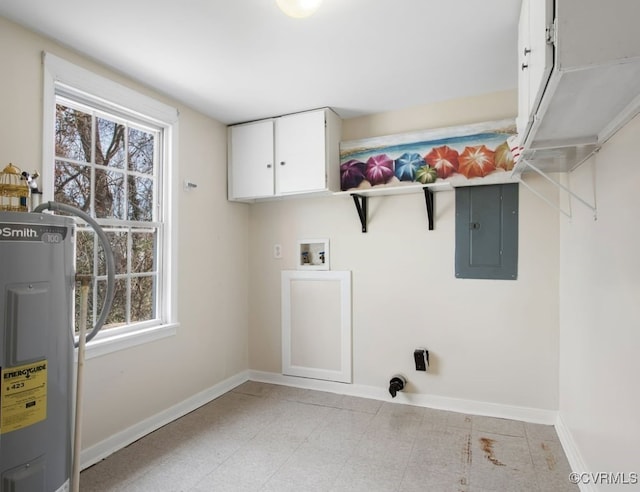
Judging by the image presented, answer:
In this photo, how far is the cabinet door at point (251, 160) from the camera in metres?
3.24

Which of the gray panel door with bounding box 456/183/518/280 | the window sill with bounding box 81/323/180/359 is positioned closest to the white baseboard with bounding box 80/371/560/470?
the window sill with bounding box 81/323/180/359

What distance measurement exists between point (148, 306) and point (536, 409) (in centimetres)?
290

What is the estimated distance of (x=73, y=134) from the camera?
2.26 m

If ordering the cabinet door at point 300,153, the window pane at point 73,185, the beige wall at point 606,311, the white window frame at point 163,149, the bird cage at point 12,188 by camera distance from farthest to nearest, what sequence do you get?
the cabinet door at point 300,153 → the window pane at point 73,185 → the white window frame at point 163,149 → the bird cage at point 12,188 → the beige wall at point 606,311

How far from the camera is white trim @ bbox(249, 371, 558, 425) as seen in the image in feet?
8.70

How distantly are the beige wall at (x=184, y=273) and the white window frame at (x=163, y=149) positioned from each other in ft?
0.16

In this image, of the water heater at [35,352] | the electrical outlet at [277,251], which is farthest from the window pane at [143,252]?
the water heater at [35,352]

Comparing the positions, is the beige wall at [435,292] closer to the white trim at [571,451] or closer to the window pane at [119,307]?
the white trim at [571,451]

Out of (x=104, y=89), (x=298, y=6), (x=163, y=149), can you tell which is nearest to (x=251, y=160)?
(x=163, y=149)

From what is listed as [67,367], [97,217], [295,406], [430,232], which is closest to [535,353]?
[430,232]

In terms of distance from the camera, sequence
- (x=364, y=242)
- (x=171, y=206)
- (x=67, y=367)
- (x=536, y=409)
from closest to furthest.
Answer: (x=67, y=367) < (x=536, y=409) < (x=171, y=206) < (x=364, y=242)

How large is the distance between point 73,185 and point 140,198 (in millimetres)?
486

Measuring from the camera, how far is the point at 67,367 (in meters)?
1.43

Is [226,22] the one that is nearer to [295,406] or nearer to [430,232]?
[430,232]
